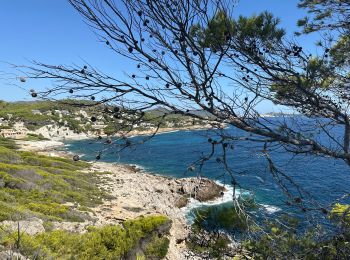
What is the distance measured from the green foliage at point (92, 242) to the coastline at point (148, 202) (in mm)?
1820

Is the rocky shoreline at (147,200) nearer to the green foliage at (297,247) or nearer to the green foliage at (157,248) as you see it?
the green foliage at (157,248)

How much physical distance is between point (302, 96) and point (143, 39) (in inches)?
141

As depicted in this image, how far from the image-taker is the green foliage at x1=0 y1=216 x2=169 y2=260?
10.1 meters

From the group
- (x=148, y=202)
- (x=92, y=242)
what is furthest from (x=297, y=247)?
(x=148, y=202)

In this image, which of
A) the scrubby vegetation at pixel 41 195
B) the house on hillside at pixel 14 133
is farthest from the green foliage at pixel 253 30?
the house on hillside at pixel 14 133

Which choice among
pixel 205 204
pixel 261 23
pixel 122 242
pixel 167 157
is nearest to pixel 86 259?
pixel 122 242

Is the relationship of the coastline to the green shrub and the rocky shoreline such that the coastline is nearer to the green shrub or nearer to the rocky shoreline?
the rocky shoreline

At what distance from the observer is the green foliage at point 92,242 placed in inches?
396

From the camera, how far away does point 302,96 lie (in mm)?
5801

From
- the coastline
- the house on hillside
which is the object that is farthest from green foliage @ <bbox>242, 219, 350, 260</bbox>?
the house on hillside

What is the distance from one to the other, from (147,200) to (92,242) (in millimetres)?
17177

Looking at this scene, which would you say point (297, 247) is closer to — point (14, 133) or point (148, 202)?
point (148, 202)

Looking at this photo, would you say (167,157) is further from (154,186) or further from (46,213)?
(46,213)

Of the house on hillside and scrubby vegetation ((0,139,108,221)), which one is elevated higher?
the house on hillside
